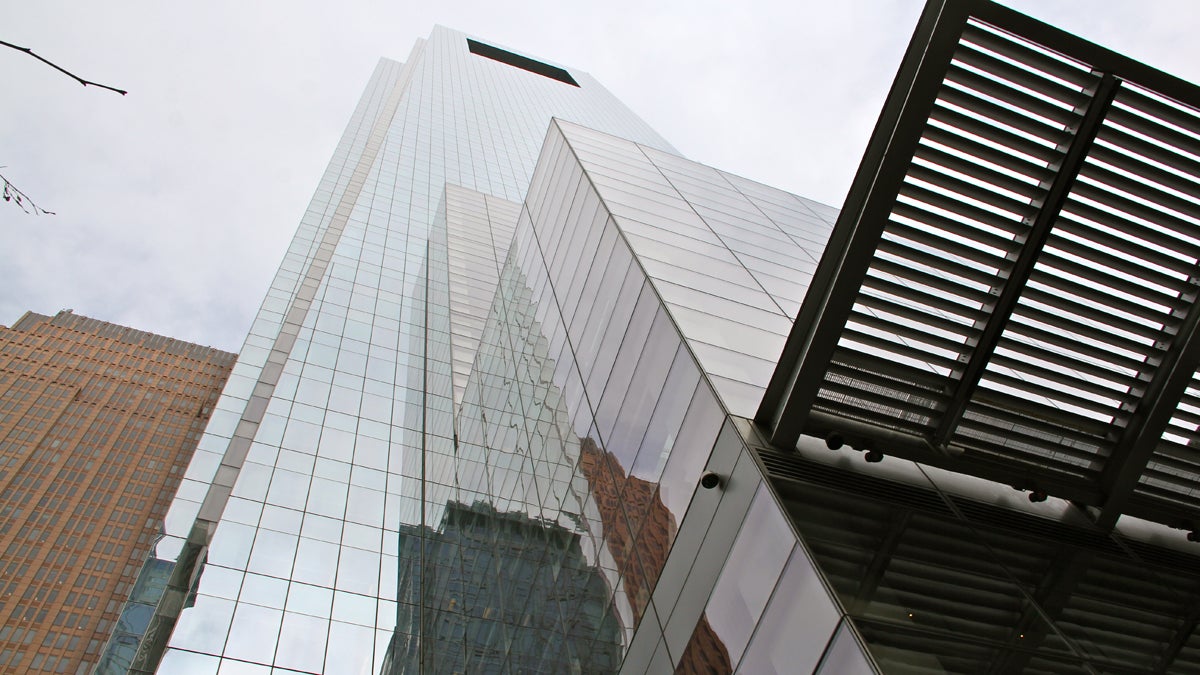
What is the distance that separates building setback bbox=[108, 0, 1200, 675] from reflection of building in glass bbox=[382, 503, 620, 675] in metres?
0.10

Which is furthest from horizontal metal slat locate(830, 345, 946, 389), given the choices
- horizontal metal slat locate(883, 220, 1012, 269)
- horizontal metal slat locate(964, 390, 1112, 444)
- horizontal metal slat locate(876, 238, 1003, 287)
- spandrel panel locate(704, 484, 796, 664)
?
spandrel panel locate(704, 484, 796, 664)

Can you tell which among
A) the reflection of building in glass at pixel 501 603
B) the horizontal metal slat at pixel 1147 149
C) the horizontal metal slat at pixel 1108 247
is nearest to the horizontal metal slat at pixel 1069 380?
the horizontal metal slat at pixel 1108 247

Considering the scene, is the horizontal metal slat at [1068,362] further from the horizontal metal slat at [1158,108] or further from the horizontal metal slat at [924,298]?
the horizontal metal slat at [1158,108]

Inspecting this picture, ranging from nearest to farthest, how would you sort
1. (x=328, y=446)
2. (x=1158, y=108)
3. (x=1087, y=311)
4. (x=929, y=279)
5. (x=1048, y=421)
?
(x=1158, y=108)
(x=929, y=279)
(x=1087, y=311)
(x=1048, y=421)
(x=328, y=446)

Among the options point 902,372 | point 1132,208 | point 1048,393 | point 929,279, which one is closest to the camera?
point 1132,208

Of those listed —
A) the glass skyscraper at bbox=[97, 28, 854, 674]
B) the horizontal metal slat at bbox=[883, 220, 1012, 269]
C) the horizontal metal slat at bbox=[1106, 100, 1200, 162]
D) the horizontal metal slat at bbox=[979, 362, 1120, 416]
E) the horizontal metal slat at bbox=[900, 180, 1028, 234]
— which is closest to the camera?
the horizontal metal slat at bbox=[1106, 100, 1200, 162]

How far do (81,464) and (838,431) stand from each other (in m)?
129

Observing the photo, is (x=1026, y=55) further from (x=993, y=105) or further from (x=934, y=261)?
(x=934, y=261)

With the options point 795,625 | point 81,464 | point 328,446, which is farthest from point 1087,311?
point 81,464

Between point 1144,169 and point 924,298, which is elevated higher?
point 1144,169

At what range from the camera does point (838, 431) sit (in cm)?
1223

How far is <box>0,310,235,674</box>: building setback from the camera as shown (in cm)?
9838

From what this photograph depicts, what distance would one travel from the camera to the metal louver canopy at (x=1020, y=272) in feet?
35.7

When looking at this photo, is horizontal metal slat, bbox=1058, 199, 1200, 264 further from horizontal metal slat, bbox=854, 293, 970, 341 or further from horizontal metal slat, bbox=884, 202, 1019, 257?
horizontal metal slat, bbox=854, 293, 970, 341
